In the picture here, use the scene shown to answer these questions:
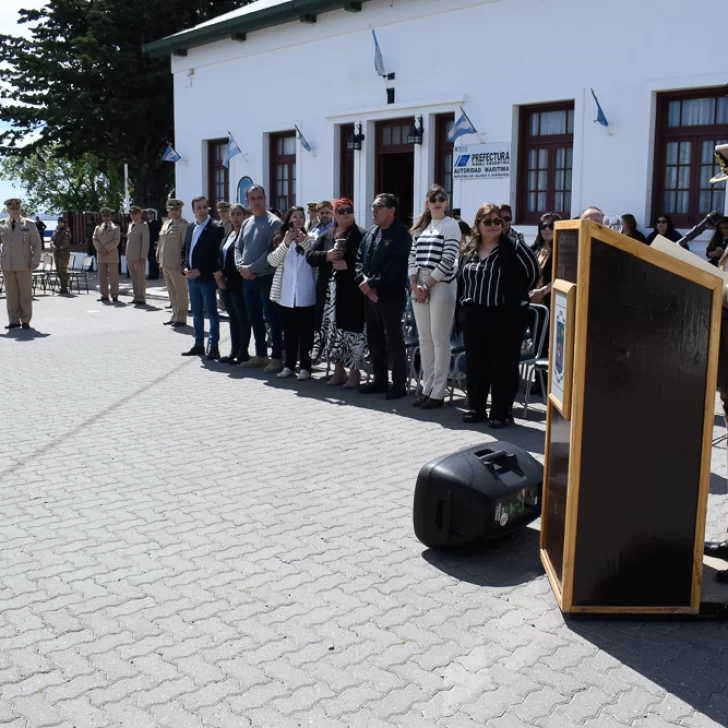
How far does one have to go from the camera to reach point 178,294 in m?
15.1

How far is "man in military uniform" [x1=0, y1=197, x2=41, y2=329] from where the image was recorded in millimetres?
14914

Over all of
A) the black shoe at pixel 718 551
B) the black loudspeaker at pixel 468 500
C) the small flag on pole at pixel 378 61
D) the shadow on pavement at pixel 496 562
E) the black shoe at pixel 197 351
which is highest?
the small flag on pole at pixel 378 61

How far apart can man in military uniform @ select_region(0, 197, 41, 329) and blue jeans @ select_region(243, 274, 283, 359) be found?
5.65 meters

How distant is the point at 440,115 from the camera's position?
16219 mm

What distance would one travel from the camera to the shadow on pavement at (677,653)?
137 inches

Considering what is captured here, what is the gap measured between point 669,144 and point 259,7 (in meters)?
10.8

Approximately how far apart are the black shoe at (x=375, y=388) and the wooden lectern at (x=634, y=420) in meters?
5.47

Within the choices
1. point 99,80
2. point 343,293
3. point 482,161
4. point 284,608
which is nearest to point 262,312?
point 343,293

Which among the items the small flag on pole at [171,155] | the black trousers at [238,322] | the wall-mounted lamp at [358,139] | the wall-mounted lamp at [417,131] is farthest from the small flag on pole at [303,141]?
the black trousers at [238,322]

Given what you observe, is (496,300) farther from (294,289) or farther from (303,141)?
(303,141)

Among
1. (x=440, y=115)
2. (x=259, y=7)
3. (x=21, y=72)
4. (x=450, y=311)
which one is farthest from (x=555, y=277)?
(x=21, y=72)

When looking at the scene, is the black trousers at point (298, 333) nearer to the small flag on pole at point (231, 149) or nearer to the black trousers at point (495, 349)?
the black trousers at point (495, 349)

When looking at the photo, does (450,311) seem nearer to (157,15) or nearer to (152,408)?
(152,408)

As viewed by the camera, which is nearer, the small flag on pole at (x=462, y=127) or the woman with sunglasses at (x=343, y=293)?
the woman with sunglasses at (x=343, y=293)
